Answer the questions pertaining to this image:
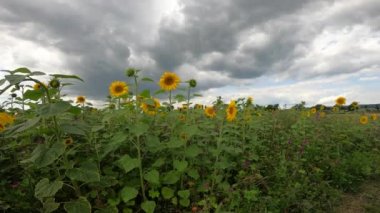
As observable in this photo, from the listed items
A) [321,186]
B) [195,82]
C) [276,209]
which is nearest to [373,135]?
[321,186]

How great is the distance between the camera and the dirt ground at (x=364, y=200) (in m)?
3.64

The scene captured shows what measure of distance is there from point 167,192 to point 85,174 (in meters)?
0.97

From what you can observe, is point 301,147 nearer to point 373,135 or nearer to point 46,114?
point 373,135

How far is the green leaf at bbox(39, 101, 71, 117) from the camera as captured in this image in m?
2.14

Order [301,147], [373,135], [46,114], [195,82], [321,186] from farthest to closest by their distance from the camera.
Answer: [373,135] < [301,147] < [321,186] < [195,82] < [46,114]

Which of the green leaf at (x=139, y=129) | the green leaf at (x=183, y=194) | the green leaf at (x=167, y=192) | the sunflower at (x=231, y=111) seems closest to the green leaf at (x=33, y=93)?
the green leaf at (x=139, y=129)

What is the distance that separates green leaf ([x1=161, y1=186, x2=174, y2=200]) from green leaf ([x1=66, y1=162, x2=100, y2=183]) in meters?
0.88

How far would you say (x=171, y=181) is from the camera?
3230 millimetres

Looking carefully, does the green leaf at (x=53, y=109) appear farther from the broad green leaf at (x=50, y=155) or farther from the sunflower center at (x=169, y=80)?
the sunflower center at (x=169, y=80)

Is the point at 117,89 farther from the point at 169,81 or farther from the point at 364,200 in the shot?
the point at 364,200

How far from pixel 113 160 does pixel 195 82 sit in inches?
48.9

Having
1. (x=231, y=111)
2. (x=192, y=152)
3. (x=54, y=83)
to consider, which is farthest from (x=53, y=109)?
(x=231, y=111)

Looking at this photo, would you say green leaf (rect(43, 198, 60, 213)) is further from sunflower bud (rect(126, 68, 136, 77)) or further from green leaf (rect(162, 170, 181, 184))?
sunflower bud (rect(126, 68, 136, 77))

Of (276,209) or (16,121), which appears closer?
(276,209)
